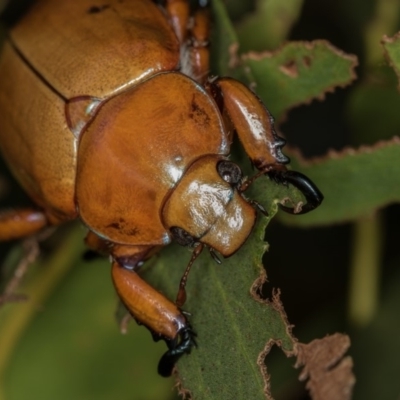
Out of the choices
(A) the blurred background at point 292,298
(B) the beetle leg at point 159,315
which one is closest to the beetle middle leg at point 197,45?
(A) the blurred background at point 292,298

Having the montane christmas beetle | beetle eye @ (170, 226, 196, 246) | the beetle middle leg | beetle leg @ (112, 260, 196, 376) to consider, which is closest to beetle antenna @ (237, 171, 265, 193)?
the montane christmas beetle

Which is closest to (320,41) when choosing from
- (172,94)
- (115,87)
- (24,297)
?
(172,94)

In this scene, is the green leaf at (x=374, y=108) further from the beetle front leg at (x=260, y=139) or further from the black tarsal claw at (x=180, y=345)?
the black tarsal claw at (x=180, y=345)

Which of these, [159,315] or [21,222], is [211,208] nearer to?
[159,315]

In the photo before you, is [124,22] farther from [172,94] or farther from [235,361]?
[235,361]

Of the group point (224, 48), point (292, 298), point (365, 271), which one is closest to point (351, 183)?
point (365, 271)
